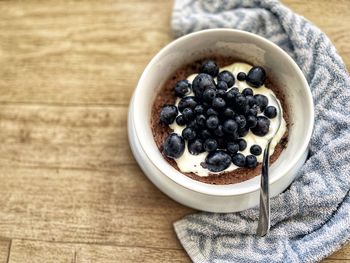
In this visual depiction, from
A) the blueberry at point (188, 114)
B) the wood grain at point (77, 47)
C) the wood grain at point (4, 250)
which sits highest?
the blueberry at point (188, 114)

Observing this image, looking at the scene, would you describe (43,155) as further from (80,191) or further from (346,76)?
(346,76)

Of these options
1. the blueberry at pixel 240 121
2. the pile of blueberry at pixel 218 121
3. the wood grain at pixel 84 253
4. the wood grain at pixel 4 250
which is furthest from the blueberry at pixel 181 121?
the wood grain at pixel 4 250

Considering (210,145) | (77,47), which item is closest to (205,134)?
(210,145)

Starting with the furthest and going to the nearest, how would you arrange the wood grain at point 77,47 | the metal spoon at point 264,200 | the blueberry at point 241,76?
the wood grain at point 77,47 < the blueberry at point 241,76 < the metal spoon at point 264,200

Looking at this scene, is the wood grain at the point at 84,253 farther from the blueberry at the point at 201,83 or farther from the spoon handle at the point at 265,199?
the blueberry at the point at 201,83

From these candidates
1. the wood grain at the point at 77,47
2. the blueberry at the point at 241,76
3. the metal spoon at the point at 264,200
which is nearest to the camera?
the metal spoon at the point at 264,200

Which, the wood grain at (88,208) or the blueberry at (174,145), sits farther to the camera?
the wood grain at (88,208)

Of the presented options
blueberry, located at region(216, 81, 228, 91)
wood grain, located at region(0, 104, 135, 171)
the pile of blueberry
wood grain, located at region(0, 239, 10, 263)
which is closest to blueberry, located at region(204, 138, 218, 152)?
the pile of blueberry
